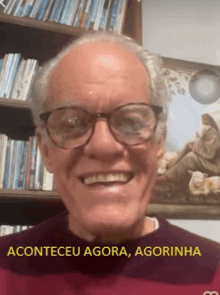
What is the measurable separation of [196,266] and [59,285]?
0.31 m

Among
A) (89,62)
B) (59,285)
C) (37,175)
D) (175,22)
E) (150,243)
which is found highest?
(175,22)

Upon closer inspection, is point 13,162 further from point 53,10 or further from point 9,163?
point 53,10

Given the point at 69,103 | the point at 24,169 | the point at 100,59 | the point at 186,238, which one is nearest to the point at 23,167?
the point at 24,169

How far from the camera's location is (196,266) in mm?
672

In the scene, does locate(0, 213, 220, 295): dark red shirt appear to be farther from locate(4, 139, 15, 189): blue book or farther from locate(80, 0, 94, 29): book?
locate(80, 0, 94, 29): book

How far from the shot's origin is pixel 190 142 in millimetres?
857

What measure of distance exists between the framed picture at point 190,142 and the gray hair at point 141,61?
0.26ft

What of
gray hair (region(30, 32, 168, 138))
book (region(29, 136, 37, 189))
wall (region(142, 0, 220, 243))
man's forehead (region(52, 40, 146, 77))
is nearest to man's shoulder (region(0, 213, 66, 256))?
book (region(29, 136, 37, 189))

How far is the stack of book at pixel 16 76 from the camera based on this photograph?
854 millimetres

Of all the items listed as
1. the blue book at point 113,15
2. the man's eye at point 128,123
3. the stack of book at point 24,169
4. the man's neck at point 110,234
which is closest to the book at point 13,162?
the stack of book at point 24,169

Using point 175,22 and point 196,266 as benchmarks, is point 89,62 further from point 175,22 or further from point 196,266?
point 196,266

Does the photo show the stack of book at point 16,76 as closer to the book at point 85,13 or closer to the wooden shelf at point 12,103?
the wooden shelf at point 12,103

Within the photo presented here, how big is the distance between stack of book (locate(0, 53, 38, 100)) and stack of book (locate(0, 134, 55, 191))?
5.8 inches

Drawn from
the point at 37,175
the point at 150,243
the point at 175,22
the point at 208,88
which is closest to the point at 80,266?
the point at 150,243
